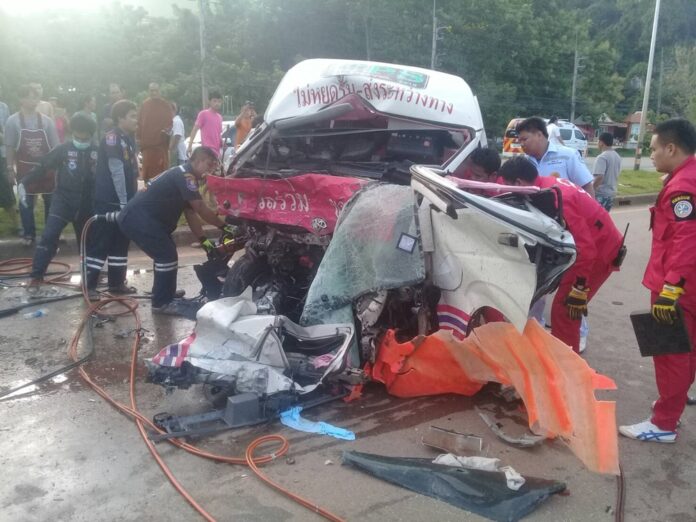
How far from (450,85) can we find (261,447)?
10.7 ft

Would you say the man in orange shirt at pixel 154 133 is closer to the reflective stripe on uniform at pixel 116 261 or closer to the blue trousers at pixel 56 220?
the blue trousers at pixel 56 220

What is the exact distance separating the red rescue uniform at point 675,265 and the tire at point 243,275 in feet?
9.24

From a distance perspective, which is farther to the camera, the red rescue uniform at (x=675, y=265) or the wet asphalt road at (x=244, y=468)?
the red rescue uniform at (x=675, y=265)

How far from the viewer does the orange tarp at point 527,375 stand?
3178mm

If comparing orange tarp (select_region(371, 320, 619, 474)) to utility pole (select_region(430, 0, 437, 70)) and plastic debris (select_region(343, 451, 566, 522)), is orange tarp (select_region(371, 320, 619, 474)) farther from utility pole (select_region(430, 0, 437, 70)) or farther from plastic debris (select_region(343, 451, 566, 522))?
utility pole (select_region(430, 0, 437, 70))

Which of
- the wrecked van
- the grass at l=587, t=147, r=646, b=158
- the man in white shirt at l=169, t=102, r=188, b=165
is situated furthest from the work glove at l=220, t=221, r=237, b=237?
the grass at l=587, t=147, r=646, b=158

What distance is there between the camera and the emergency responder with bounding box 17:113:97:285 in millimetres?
5934

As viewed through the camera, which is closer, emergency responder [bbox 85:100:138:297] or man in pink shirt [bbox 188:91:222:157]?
emergency responder [bbox 85:100:138:297]

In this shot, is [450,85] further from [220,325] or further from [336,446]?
[336,446]

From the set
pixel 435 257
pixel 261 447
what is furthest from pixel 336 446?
pixel 435 257

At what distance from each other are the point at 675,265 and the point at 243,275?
306 cm

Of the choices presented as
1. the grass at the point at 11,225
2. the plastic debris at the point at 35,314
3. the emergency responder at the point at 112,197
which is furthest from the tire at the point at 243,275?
the grass at the point at 11,225

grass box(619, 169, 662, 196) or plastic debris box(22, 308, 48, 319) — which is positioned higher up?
plastic debris box(22, 308, 48, 319)

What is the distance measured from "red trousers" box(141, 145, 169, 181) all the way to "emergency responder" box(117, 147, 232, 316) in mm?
3559
